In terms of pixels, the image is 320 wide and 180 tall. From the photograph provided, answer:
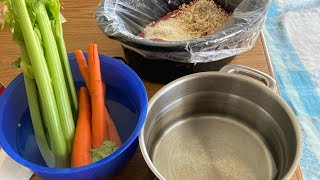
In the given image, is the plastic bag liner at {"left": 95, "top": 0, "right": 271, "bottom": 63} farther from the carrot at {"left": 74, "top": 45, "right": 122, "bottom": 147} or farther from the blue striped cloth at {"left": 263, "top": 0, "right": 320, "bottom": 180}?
the blue striped cloth at {"left": 263, "top": 0, "right": 320, "bottom": 180}

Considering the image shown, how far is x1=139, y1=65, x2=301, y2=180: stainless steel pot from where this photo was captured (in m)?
0.53

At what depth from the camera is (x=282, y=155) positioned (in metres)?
0.52

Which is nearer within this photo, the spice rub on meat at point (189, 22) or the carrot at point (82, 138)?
the carrot at point (82, 138)

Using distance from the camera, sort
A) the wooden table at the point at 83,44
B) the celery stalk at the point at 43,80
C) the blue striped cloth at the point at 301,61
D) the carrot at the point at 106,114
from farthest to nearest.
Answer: the blue striped cloth at the point at 301,61
the wooden table at the point at 83,44
the carrot at the point at 106,114
the celery stalk at the point at 43,80

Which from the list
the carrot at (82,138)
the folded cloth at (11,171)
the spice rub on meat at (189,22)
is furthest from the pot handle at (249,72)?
the folded cloth at (11,171)

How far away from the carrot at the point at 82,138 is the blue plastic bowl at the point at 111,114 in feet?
0.12

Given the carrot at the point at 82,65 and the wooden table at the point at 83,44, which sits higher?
the carrot at the point at 82,65

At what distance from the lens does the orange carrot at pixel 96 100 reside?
19.9 inches

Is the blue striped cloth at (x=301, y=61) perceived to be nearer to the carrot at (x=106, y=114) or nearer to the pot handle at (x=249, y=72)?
the pot handle at (x=249, y=72)

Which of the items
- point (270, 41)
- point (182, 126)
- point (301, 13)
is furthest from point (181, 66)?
point (301, 13)

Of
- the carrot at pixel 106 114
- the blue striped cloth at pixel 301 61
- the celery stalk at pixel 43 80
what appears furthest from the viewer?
the blue striped cloth at pixel 301 61

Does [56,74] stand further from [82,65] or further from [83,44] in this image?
[83,44]

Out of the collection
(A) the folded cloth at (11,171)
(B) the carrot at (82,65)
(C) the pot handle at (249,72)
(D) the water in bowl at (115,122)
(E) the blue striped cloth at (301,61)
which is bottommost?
(E) the blue striped cloth at (301,61)

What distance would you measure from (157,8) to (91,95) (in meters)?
0.32
